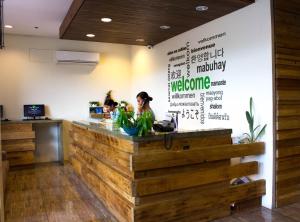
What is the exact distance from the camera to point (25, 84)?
20.9 feet

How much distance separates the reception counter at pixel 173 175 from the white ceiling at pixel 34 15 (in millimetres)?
2302

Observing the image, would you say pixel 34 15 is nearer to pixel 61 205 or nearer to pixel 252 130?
pixel 61 205

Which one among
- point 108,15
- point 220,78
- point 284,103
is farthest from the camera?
point 220,78

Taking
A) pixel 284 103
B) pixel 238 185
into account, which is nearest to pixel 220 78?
pixel 284 103

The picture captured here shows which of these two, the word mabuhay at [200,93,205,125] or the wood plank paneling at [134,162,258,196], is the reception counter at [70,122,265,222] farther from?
the word mabuhay at [200,93,205,125]

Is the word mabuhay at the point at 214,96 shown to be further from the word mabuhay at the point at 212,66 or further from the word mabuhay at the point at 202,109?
the word mabuhay at the point at 212,66

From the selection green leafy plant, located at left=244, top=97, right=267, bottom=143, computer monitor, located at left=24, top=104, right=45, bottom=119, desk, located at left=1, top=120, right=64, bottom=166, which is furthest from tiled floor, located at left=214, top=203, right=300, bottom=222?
computer monitor, located at left=24, top=104, right=45, bottom=119

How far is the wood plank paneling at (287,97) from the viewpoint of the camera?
3477 mm

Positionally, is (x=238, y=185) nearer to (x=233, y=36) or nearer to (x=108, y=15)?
(x=233, y=36)

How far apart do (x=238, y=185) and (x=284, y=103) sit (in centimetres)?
118

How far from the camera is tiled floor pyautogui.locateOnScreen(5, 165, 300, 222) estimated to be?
3256mm

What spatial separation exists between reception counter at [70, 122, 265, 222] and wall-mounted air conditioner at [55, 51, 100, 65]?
347cm

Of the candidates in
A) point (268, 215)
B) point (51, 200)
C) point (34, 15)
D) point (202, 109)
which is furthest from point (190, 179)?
point (34, 15)

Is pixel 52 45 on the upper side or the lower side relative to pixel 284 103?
upper
